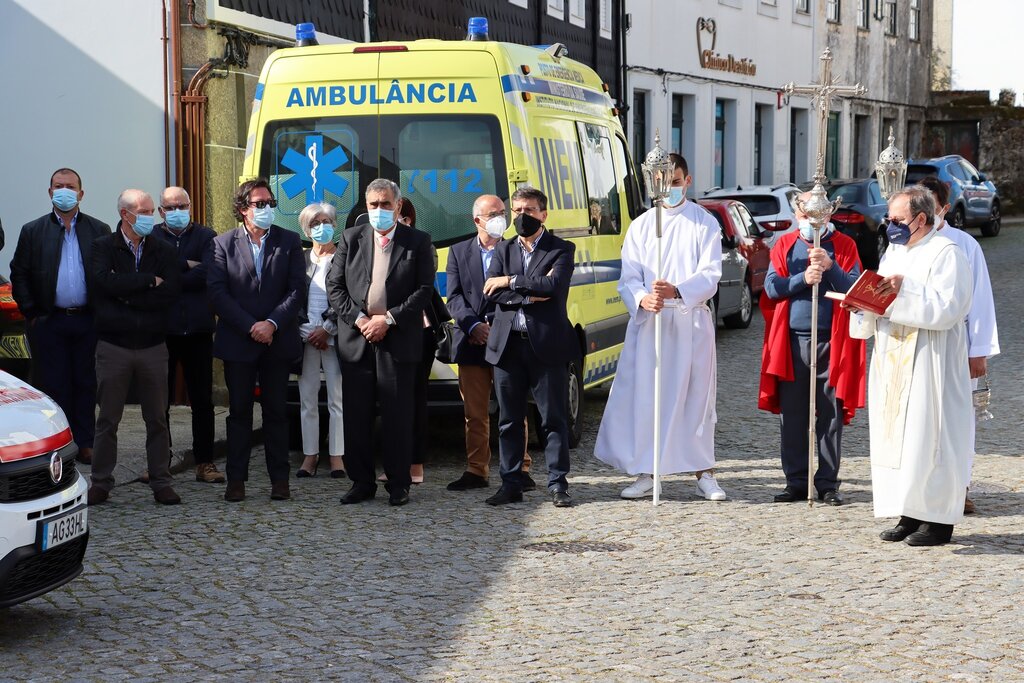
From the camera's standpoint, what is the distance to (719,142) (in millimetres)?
34719

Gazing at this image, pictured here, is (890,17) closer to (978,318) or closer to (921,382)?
(978,318)

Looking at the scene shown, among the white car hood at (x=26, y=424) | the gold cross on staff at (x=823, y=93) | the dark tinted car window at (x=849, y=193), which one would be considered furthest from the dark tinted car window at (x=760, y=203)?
the white car hood at (x=26, y=424)

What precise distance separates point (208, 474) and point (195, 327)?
95cm

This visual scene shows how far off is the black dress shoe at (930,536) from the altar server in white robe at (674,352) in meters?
1.63

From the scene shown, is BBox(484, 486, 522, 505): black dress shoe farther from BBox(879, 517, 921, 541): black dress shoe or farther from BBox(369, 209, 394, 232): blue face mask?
BBox(879, 517, 921, 541): black dress shoe

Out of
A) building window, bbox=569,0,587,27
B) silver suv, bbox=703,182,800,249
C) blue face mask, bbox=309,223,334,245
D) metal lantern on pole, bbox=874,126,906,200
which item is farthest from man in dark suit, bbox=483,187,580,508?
building window, bbox=569,0,587,27

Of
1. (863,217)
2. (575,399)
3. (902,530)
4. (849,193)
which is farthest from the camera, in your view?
(849,193)

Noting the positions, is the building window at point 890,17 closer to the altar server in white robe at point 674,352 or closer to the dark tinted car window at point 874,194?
the dark tinted car window at point 874,194

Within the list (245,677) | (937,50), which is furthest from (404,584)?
(937,50)

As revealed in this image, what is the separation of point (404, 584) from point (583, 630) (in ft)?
3.74

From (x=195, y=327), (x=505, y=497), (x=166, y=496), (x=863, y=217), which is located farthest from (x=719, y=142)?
(x=166, y=496)

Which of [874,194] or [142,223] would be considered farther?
[874,194]

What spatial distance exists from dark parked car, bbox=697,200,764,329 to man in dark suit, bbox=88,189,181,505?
29.6ft

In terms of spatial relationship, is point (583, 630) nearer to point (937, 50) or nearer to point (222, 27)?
point (222, 27)
